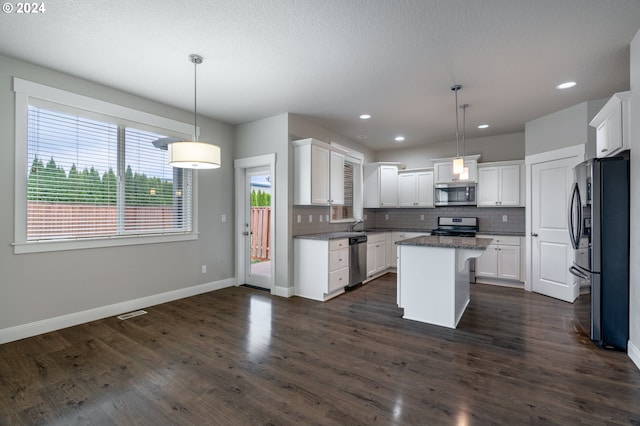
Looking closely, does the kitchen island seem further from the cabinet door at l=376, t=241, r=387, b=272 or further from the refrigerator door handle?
the cabinet door at l=376, t=241, r=387, b=272

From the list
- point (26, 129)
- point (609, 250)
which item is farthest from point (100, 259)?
point (609, 250)

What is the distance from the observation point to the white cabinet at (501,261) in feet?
17.1

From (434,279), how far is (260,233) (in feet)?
9.77

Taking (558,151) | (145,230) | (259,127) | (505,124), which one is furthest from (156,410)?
(505,124)

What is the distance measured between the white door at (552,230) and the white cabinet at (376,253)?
2563 mm

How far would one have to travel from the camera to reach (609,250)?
2.86 meters

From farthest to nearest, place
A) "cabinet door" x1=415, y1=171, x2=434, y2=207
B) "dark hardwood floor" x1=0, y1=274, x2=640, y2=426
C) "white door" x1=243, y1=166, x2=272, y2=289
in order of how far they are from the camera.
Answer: "cabinet door" x1=415, y1=171, x2=434, y2=207
"white door" x1=243, y1=166, x2=272, y2=289
"dark hardwood floor" x1=0, y1=274, x2=640, y2=426

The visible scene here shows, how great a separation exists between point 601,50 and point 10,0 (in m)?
5.02

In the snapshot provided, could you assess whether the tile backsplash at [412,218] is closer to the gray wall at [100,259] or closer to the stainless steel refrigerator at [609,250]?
the gray wall at [100,259]

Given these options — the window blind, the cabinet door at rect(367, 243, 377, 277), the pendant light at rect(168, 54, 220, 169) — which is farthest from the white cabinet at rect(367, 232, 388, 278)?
the pendant light at rect(168, 54, 220, 169)

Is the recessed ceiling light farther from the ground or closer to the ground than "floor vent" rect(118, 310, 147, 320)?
farther from the ground

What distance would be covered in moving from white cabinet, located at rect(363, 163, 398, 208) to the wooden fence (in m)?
2.57

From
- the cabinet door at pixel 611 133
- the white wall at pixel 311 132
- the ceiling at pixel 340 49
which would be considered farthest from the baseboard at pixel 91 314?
the cabinet door at pixel 611 133

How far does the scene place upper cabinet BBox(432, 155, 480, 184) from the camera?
5.77 meters
